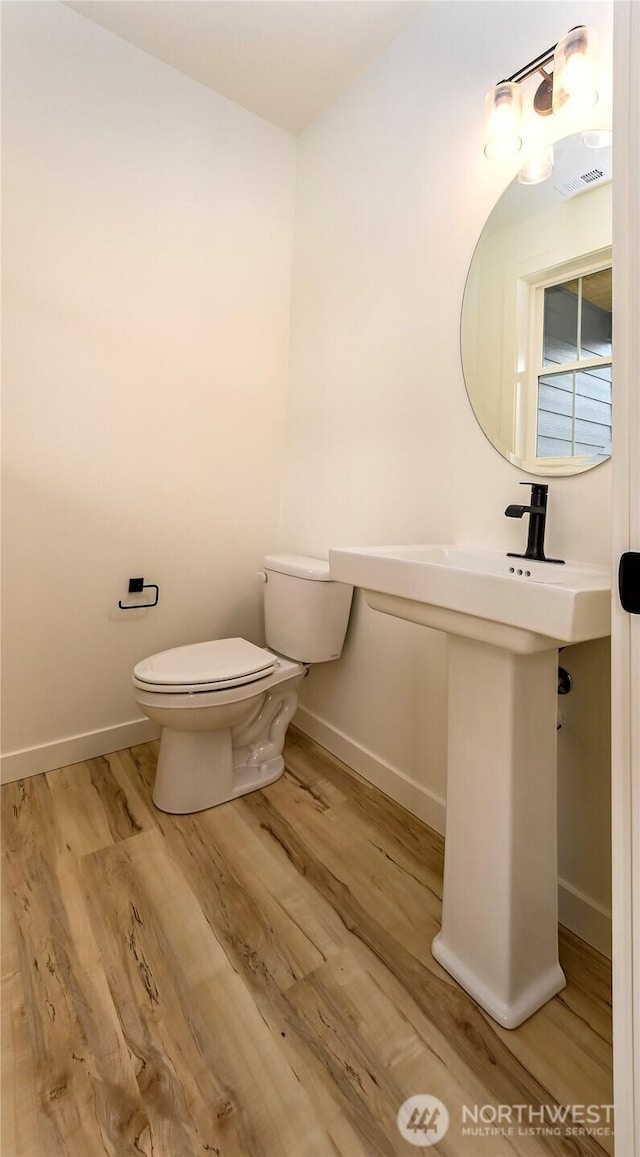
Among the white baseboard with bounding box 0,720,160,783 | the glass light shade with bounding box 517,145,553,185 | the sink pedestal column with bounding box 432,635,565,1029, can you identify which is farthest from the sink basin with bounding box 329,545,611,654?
the white baseboard with bounding box 0,720,160,783

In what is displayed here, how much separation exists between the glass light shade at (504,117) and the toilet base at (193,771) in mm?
1845

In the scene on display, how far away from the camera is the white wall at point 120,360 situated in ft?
5.36

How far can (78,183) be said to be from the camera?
66.4 inches

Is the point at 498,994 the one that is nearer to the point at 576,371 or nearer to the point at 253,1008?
the point at 253,1008

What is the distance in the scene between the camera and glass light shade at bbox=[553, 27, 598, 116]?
1.05m

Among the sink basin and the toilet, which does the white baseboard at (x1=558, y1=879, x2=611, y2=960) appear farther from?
the toilet

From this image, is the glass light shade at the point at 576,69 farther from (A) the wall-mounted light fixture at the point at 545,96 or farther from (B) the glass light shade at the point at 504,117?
(B) the glass light shade at the point at 504,117

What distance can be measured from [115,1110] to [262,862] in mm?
597

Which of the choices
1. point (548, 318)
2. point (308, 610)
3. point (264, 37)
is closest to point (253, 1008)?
point (308, 610)

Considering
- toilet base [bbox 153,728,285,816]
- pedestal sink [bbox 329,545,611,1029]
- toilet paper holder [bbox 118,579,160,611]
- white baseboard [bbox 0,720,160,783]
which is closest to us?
pedestal sink [bbox 329,545,611,1029]

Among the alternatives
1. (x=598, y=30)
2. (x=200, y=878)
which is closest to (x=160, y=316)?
(x=598, y=30)

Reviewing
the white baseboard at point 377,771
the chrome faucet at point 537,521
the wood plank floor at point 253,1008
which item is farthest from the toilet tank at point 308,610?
the chrome faucet at point 537,521

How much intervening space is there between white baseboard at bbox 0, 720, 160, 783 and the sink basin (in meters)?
1.25

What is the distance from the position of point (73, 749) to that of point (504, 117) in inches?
92.6
